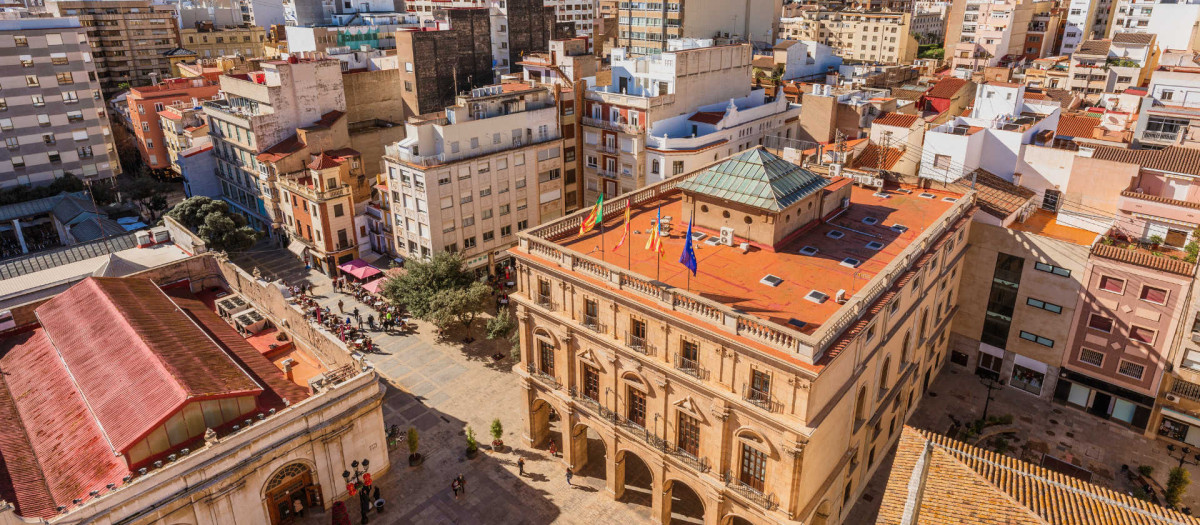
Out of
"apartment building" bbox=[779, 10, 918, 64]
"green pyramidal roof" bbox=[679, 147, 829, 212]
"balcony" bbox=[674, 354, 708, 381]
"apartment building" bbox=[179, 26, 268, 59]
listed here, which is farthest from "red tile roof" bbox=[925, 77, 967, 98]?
"apartment building" bbox=[179, 26, 268, 59]

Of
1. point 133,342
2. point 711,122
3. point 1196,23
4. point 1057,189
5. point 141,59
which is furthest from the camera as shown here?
point 141,59

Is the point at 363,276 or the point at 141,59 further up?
the point at 141,59

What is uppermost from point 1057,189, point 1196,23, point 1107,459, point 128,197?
point 1196,23

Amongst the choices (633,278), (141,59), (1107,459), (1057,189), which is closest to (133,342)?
(633,278)

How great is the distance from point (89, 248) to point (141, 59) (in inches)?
4704

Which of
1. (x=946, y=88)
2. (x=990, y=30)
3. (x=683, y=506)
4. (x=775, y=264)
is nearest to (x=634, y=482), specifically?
(x=683, y=506)

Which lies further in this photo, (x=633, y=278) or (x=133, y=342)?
(x=133, y=342)

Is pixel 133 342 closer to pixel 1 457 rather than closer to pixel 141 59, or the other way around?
pixel 1 457

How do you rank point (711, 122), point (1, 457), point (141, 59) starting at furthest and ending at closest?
point (141, 59) → point (711, 122) → point (1, 457)

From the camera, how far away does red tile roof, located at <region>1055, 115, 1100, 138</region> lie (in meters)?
68.7

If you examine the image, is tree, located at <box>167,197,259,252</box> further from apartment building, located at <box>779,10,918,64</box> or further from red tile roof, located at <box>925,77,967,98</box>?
apartment building, located at <box>779,10,918,64</box>

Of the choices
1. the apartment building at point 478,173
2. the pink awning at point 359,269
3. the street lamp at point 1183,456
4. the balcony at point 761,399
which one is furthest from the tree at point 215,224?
the street lamp at point 1183,456

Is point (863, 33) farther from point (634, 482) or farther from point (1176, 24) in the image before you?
point (634, 482)

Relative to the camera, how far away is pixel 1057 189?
60.0 metres
